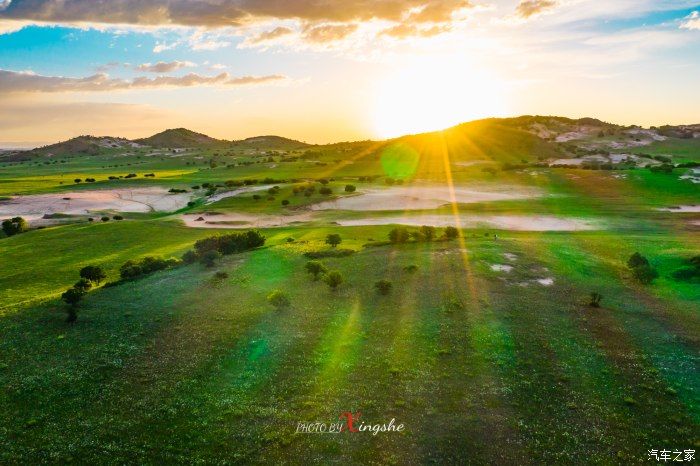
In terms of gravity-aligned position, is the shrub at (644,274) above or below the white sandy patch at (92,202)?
below

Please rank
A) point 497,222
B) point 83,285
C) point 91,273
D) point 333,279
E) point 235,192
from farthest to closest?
point 235,192
point 497,222
point 91,273
point 83,285
point 333,279

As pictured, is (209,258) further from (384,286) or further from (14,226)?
(14,226)

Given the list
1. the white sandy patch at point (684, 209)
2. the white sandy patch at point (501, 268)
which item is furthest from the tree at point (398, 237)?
the white sandy patch at point (684, 209)

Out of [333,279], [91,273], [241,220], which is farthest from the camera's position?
[241,220]

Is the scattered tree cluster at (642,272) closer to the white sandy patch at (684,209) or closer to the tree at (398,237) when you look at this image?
the tree at (398,237)

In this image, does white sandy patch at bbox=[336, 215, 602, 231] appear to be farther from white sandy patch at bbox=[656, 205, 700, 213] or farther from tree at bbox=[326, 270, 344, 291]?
tree at bbox=[326, 270, 344, 291]

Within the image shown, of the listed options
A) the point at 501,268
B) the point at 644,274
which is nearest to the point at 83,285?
the point at 501,268
